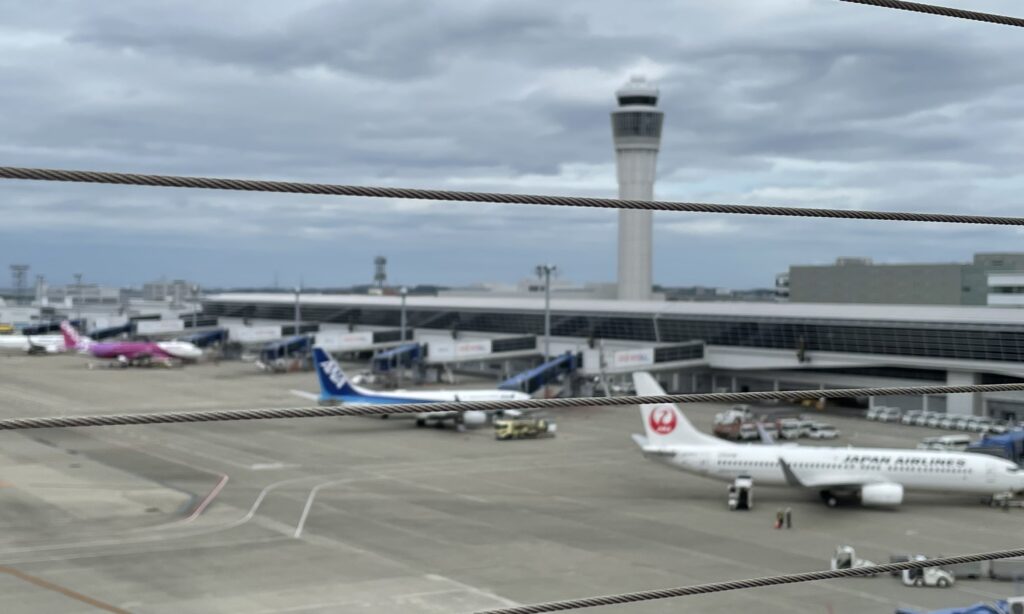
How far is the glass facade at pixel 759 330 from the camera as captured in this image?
190ft

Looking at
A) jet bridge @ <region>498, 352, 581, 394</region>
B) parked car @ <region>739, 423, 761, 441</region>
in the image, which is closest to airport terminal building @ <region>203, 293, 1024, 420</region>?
jet bridge @ <region>498, 352, 581, 394</region>

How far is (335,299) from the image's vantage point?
4449 inches

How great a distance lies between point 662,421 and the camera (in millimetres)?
38594

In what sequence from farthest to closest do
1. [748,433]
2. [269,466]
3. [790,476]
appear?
[748,433]
[269,466]
[790,476]

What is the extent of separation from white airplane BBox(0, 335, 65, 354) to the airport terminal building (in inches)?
1182

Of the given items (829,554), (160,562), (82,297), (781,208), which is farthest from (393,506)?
(82,297)

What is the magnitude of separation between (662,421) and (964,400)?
1014 inches

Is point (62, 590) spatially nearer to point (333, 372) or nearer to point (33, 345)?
point (333, 372)

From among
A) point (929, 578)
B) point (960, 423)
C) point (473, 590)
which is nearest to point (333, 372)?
point (960, 423)

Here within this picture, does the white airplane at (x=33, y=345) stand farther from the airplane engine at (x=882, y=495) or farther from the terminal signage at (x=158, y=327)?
the airplane engine at (x=882, y=495)

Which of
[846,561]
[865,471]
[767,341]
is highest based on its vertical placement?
[767,341]

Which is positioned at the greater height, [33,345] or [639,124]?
[639,124]

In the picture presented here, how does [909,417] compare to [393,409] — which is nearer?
[393,409]

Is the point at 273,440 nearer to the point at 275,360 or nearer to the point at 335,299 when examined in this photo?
the point at 275,360
